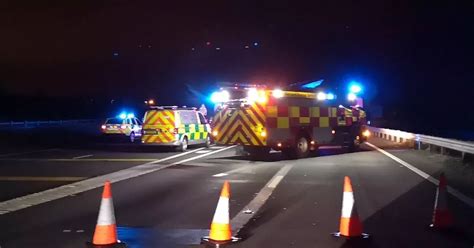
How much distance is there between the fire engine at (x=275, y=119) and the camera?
20.2 m

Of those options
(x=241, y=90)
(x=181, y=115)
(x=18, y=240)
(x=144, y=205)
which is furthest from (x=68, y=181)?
(x=181, y=115)

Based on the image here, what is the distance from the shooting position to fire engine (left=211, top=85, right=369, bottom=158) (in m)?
20.2

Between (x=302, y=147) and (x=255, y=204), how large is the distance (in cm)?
1095

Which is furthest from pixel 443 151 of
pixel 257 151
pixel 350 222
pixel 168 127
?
pixel 350 222

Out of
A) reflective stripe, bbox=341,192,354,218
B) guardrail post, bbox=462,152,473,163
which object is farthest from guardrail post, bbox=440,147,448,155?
reflective stripe, bbox=341,192,354,218

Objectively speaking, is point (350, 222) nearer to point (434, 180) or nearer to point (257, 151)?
point (434, 180)

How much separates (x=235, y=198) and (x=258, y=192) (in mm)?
974

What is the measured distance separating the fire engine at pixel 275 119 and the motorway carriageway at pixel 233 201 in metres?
1.07

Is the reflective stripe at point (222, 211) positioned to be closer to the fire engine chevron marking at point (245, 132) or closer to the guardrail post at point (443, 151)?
the fire engine chevron marking at point (245, 132)

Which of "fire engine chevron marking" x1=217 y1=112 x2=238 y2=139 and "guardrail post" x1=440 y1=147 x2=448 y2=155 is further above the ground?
"fire engine chevron marking" x1=217 y1=112 x2=238 y2=139

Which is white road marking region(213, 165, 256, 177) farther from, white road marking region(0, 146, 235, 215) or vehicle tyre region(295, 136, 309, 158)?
vehicle tyre region(295, 136, 309, 158)

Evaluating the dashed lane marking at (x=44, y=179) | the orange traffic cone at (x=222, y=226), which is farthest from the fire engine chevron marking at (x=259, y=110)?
the orange traffic cone at (x=222, y=226)

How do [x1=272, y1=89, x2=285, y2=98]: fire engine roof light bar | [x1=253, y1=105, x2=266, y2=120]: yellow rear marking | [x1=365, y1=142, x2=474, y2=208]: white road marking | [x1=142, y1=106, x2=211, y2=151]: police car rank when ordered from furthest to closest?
[x1=142, y1=106, x2=211, y2=151]: police car → [x1=272, y1=89, x2=285, y2=98]: fire engine roof light bar → [x1=253, y1=105, x2=266, y2=120]: yellow rear marking → [x1=365, y1=142, x2=474, y2=208]: white road marking

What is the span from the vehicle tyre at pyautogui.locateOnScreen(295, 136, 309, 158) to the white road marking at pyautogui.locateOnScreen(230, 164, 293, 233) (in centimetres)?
548
